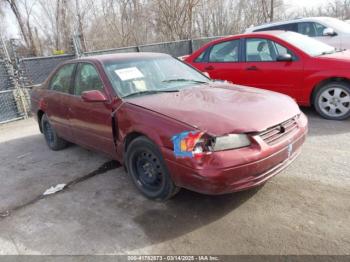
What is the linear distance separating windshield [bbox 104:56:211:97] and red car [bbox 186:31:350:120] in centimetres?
202

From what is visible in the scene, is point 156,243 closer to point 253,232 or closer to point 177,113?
point 253,232

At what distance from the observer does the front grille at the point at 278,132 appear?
9.92 feet

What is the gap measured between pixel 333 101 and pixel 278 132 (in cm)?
294

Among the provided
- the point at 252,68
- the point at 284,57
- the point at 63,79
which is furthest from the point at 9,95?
the point at 284,57

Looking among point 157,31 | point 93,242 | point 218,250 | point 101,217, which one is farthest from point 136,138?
point 157,31

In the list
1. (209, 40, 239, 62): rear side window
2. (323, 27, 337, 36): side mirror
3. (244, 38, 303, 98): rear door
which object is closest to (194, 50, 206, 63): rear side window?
(209, 40, 239, 62): rear side window

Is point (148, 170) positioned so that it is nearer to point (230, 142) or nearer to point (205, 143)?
point (205, 143)

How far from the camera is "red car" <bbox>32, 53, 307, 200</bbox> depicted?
286cm

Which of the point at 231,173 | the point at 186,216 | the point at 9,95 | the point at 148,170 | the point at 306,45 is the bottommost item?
the point at 186,216

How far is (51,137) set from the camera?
5.72 metres

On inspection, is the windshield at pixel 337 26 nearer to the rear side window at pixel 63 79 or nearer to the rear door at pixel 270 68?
the rear door at pixel 270 68

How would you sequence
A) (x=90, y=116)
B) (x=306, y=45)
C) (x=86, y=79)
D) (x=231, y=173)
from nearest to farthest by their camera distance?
1. (x=231, y=173)
2. (x=90, y=116)
3. (x=86, y=79)
4. (x=306, y=45)

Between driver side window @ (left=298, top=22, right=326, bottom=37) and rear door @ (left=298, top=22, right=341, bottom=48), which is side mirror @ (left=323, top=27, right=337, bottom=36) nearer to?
rear door @ (left=298, top=22, right=341, bottom=48)

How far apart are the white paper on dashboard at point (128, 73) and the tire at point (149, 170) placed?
886 mm
